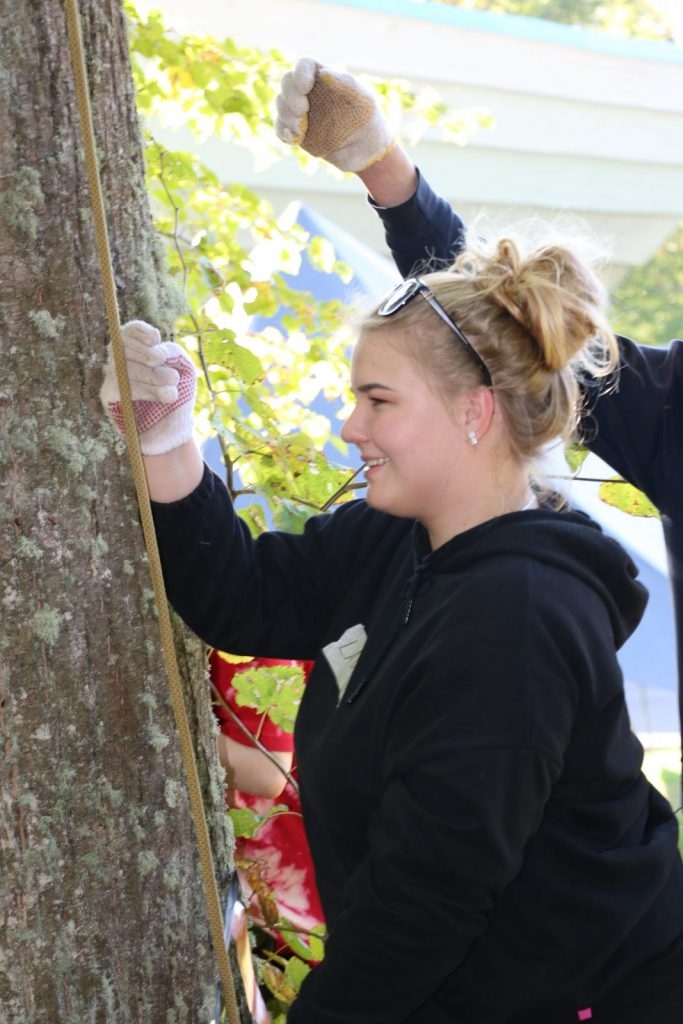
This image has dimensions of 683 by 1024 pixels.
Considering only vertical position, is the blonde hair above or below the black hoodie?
above

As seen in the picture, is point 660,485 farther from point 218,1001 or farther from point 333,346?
point 333,346

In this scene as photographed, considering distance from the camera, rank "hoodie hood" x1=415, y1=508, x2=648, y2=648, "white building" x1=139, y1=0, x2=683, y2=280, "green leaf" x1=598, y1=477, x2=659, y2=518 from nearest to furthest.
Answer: "hoodie hood" x1=415, y1=508, x2=648, y2=648 → "green leaf" x1=598, y1=477, x2=659, y2=518 → "white building" x1=139, y1=0, x2=683, y2=280

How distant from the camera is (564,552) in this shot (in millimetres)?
1166

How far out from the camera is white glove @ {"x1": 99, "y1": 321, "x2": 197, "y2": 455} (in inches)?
48.1

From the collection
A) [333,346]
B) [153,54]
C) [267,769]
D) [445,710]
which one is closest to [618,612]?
[445,710]

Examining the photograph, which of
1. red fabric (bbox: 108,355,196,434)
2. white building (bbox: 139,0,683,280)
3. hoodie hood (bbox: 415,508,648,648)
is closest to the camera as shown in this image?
hoodie hood (bbox: 415,508,648,648)

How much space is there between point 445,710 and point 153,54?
1989mm

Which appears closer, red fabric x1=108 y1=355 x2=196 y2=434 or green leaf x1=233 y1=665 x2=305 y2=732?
red fabric x1=108 y1=355 x2=196 y2=434

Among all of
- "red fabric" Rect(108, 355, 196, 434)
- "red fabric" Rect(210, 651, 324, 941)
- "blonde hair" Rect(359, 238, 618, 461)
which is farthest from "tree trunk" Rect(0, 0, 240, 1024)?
"red fabric" Rect(210, 651, 324, 941)

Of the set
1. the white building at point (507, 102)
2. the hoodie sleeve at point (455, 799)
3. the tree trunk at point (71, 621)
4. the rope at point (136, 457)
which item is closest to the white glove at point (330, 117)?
the tree trunk at point (71, 621)

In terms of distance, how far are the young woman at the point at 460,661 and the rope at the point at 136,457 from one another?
0.25 feet

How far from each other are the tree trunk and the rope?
8 cm

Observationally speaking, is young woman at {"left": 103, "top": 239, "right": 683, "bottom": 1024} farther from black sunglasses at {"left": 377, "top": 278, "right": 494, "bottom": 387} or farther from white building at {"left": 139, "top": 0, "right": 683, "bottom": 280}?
white building at {"left": 139, "top": 0, "right": 683, "bottom": 280}

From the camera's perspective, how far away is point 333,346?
111 inches
